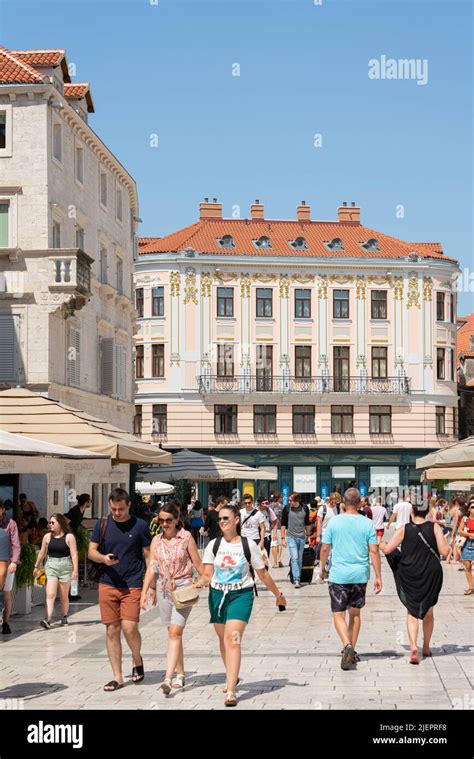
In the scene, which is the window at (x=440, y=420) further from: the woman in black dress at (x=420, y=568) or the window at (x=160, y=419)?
the woman in black dress at (x=420, y=568)

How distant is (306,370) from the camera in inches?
2516

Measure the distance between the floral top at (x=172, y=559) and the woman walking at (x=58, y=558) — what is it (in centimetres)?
533

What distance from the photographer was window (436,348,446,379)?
65188 millimetres

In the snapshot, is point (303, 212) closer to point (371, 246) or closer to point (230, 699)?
point (371, 246)

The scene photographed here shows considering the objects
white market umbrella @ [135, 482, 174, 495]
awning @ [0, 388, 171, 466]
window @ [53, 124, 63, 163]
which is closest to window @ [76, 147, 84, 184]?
window @ [53, 124, 63, 163]

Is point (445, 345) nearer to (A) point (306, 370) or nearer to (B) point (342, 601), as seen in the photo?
(A) point (306, 370)

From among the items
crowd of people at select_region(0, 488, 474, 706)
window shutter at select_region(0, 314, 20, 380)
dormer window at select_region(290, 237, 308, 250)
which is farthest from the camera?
dormer window at select_region(290, 237, 308, 250)

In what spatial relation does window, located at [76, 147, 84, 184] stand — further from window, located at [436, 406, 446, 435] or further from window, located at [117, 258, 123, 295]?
window, located at [436, 406, 446, 435]

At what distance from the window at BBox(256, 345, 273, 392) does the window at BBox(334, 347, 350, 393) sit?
332 centimetres

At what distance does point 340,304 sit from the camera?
2542 inches

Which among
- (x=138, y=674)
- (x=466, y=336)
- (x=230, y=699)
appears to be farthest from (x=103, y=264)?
(x=466, y=336)

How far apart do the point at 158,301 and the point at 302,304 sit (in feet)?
24.0

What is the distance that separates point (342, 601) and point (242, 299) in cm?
5097

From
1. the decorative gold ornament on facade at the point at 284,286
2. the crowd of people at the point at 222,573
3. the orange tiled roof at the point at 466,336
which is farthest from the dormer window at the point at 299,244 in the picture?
the crowd of people at the point at 222,573
